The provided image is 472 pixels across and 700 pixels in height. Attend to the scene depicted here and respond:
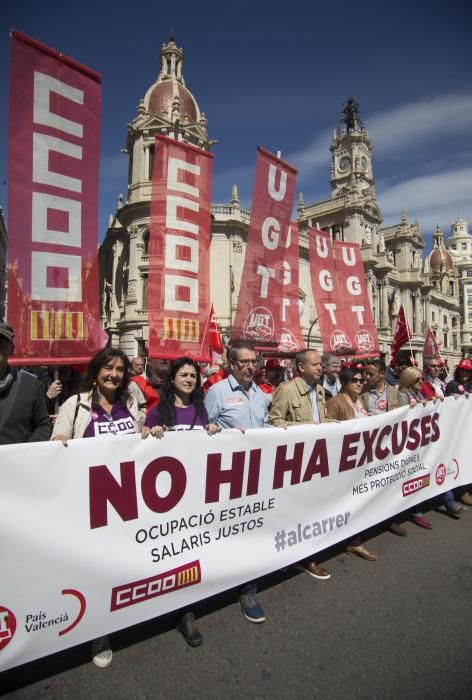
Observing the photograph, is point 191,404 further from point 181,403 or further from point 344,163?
point 344,163

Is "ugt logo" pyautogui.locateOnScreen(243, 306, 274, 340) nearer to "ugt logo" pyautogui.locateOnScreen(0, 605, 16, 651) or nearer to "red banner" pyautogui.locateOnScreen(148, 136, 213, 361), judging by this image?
"red banner" pyautogui.locateOnScreen(148, 136, 213, 361)

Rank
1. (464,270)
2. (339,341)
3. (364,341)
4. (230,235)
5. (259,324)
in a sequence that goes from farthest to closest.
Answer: (464,270), (230,235), (364,341), (339,341), (259,324)

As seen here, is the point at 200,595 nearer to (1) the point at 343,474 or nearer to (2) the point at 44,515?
(2) the point at 44,515

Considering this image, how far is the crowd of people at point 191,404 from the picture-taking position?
246 cm

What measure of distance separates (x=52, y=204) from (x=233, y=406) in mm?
2499

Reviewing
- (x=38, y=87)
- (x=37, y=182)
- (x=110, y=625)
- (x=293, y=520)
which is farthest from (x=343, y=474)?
(x=38, y=87)

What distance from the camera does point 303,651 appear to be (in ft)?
7.68

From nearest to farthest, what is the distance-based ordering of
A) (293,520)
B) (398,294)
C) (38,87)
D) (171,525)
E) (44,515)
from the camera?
(44,515) < (171,525) < (293,520) < (38,87) < (398,294)

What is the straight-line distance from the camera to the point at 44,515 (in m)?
2.06

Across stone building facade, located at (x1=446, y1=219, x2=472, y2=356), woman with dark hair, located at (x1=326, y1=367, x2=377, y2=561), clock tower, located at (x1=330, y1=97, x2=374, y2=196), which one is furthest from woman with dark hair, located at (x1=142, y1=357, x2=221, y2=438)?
stone building facade, located at (x1=446, y1=219, x2=472, y2=356)

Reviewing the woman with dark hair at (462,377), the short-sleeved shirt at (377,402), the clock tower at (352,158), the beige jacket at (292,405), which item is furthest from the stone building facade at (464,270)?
the beige jacket at (292,405)

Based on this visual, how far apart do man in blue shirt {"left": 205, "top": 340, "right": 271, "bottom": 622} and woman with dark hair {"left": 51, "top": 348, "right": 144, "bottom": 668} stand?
658mm

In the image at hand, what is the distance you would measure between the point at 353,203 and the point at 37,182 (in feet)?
141

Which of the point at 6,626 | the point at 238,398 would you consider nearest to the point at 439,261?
the point at 238,398
